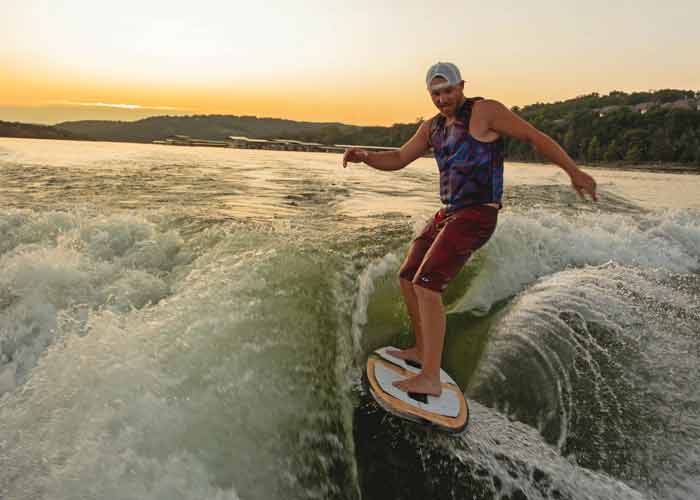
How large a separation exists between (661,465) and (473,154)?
313cm

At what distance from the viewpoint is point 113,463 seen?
2756 mm

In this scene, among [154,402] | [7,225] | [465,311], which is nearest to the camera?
[154,402]

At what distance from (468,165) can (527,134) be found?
1.62 feet

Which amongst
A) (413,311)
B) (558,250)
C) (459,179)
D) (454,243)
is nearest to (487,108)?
(459,179)

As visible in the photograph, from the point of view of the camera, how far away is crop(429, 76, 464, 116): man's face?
3668mm

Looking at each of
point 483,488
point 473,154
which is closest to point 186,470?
point 483,488

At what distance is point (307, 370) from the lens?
402 centimetres

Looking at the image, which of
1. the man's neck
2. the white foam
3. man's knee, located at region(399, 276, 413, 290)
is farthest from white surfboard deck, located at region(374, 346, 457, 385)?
the man's neck

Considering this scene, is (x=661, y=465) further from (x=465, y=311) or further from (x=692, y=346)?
(x=465, y=311)

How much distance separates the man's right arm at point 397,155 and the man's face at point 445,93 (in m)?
0.59

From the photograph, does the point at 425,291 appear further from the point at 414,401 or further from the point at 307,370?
the point at 307,370

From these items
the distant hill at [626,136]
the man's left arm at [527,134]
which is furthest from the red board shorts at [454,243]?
the distant hill at [626,136]

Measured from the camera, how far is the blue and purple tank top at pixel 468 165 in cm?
374

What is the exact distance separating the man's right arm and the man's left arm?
2.66 ft
